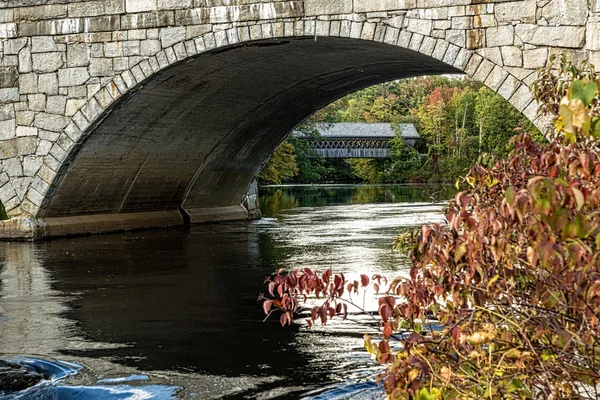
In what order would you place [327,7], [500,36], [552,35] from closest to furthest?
[552,35], [500,36], [327,7]

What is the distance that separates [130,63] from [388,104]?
2781 inches

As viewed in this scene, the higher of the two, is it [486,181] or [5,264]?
[486,181]

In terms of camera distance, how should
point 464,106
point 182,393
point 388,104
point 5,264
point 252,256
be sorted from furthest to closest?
1. point 388,104
2. point 464,106
3. point 252,256
4. point 5,264
5. point 182,393

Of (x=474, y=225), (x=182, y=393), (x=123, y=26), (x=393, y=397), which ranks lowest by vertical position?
(x=182, y=393)

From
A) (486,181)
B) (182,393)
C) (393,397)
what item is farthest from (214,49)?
(393,397)

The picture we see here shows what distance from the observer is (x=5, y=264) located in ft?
41.0

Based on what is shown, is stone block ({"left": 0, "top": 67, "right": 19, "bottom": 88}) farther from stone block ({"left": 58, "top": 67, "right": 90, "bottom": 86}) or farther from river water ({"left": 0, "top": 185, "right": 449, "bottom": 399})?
river water ({"left": 0, "top": 185, "right": 449, "bottom": 399})

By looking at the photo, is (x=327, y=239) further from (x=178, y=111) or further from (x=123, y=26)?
(x=123, y=26)

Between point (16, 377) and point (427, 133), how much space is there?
68250 mm

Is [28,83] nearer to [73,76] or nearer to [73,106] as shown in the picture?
[73,76]

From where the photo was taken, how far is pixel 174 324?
791cm

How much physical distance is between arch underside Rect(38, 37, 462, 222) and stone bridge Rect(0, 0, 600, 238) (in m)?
0.05

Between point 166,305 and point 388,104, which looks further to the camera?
point 388,104

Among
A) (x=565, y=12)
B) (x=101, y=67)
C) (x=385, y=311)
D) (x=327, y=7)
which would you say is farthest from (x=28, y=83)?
(x=385, y=311)
